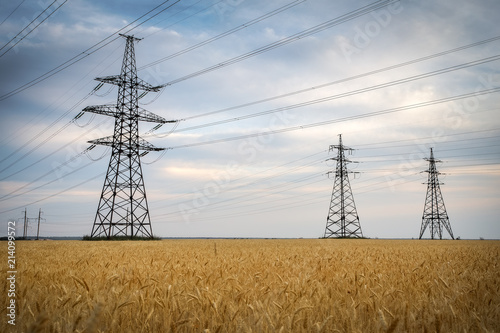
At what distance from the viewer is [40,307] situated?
3.13 metres

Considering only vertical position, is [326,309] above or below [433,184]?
below

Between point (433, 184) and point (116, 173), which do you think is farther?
point (433, 184)

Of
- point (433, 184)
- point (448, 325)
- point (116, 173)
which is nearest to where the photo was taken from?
point (448, 325)

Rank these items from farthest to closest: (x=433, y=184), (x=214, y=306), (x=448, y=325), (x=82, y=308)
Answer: (x=433, y=184) → (x=82, y=308) → (x=214, y=306) → (x=448, y=325)

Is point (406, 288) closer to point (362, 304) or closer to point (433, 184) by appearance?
point (362, 304)

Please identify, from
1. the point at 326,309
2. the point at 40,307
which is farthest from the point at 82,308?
the point at 326,309

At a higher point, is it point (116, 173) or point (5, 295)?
point (116, 173)

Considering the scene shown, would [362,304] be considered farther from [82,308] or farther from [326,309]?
[82,308]

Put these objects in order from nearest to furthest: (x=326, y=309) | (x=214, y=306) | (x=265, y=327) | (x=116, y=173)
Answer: (x=265, y=327) → (x=214, y=306) → (x=326, y=309) → (x=116, y=173)

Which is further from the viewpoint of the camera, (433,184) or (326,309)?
(433,184)

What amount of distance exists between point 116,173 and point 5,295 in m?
28.5

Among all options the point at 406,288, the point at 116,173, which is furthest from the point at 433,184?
the point at 406,288

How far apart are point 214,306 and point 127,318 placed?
29.0 inches

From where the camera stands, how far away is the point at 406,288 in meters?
4.45
